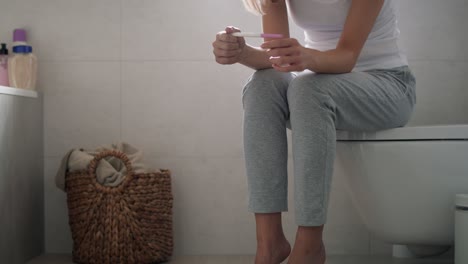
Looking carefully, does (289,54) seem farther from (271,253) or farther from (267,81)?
(271,253)

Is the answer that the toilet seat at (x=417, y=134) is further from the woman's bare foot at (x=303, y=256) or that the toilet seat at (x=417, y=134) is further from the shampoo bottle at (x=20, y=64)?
the shampoo bottle at (x=20, y=64)

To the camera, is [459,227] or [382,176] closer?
[459,227]

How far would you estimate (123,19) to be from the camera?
209cm

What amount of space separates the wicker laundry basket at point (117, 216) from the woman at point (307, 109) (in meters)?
0.57

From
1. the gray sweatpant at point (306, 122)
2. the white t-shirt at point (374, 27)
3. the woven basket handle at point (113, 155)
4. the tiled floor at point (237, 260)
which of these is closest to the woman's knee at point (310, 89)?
the gray sweatpant at point (306, 122)

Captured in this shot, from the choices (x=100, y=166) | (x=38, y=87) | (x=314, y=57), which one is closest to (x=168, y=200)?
(x=100, y=166)

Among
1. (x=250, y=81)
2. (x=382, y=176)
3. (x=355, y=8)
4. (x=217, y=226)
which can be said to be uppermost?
(x=355, y=8)

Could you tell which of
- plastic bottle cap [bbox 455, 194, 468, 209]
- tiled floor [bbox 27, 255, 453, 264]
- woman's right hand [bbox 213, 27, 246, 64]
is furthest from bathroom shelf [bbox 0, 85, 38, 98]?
plastic bottle cap [bbox 455, 194, 468, 209]

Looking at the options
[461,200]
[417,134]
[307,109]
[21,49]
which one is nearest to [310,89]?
[307,109]

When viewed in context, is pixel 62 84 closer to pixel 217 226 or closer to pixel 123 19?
pixel 123 19

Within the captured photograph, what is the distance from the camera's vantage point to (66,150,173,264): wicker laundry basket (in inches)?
72.7

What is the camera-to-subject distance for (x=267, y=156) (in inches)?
53.4

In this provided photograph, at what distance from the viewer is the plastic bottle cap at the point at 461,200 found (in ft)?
4.46

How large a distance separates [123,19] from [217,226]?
0.74 meters
